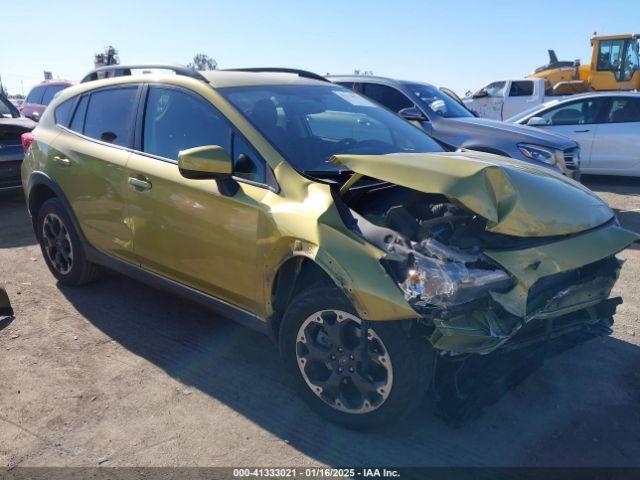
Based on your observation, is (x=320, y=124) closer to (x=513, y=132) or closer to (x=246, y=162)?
(x=246, y=162)

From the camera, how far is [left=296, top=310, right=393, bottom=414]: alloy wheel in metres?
2.78

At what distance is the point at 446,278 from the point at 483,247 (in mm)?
291

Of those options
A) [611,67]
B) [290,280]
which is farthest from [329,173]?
[611,67]

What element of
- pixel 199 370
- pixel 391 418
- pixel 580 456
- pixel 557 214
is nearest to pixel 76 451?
pixel 199 370

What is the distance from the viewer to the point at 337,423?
298 centimetres

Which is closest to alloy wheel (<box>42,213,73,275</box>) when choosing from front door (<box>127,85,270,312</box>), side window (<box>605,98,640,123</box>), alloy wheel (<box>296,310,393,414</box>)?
front door (<box>127,85,270,312</box>)

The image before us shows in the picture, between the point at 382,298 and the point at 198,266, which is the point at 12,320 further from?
the point at 382,298

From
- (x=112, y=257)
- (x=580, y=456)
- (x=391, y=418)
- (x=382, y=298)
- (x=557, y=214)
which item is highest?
(x=557, y=214)

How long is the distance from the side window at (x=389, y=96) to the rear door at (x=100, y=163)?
186 inches

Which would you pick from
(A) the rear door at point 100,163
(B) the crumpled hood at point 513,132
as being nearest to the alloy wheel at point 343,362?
(A) the rear door at point 100,163

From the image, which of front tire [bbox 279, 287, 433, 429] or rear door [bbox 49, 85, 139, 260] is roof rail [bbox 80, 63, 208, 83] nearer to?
rear door [bbox 49, 85, 139, 260]

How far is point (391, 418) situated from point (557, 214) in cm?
133

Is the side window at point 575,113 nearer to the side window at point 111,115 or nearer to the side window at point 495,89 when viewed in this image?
the side window at point 495,89

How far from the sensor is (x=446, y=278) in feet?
8.21
